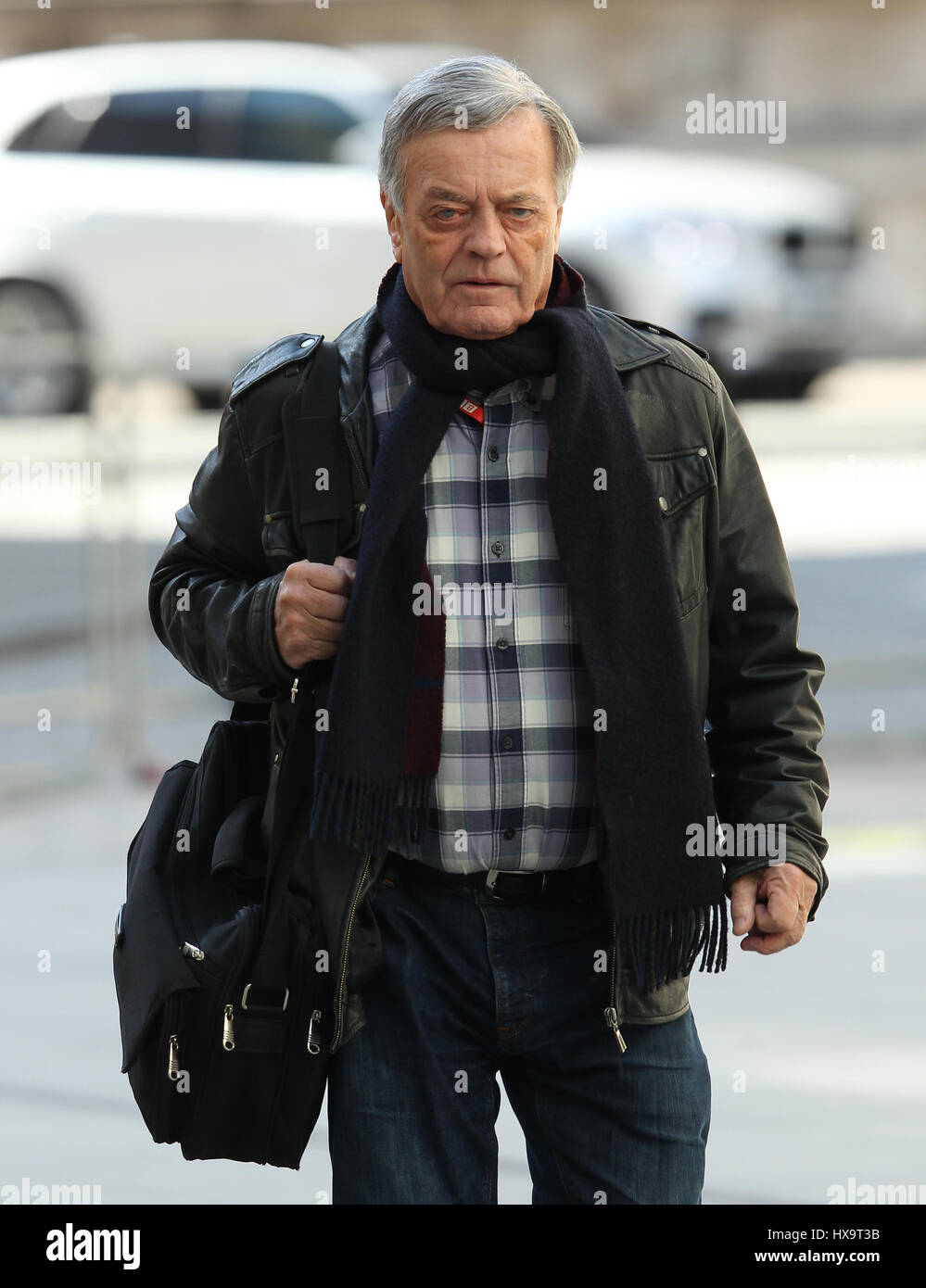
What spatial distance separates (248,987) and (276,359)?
88 cm

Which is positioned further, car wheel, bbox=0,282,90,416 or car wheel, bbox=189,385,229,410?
car wheel, bbox=189,385,229,410

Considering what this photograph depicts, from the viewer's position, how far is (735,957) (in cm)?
569

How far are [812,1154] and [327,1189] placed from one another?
1.14 metres

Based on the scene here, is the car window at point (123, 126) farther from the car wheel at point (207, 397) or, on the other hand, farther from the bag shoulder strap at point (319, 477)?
the bag shoulder strap at point (319, 477)

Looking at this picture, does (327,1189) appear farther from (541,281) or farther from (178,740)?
(178,740)

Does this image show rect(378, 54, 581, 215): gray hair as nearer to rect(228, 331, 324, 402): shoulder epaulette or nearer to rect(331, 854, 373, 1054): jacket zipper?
rect(228, 331, 324, 402): shoulder epaulette

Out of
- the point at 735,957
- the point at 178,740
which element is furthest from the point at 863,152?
the point at 735,957

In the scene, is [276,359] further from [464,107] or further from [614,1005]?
[614,1005]

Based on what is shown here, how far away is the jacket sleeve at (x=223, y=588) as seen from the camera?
255 cm

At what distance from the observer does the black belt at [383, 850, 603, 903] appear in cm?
253

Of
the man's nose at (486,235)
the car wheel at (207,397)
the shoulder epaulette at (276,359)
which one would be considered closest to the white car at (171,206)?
the car wheel at (207,397)

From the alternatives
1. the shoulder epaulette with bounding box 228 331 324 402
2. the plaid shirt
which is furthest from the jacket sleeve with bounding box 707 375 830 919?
the shoulder epaulette with bounding box 228 331 324 402

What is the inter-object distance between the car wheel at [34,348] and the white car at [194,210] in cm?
1

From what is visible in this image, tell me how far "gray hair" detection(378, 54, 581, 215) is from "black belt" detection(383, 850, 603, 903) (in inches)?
34.9
